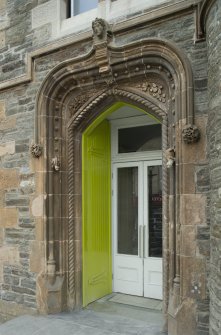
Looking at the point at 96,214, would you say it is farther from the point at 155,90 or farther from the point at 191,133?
the point at 191,133

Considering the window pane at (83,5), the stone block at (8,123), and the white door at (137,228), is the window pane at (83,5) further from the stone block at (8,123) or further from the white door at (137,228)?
the white door at (137,228)

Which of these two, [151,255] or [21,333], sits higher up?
[151,255]

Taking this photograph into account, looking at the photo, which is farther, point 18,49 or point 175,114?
point 18,49

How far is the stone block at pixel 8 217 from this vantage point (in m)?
5.15

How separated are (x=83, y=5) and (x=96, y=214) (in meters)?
3.16

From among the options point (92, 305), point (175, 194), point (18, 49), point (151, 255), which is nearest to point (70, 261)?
point (92, 305)

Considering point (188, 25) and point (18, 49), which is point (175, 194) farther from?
point (18, 49)

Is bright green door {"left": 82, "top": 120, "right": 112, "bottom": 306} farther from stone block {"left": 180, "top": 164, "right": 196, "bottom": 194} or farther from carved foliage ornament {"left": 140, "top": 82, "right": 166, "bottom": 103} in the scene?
stone block {"left": 180, "top": 164, "right": 196, "bottom": 194}

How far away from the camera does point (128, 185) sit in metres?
5.61

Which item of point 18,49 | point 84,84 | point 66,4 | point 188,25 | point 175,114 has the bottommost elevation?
point 175,114

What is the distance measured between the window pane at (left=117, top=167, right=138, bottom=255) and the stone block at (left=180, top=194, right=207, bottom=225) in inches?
72.0

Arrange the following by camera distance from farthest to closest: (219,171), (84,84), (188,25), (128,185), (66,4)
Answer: (128,185) → (66,4) → (84,84) → (188,25) → (219,171)

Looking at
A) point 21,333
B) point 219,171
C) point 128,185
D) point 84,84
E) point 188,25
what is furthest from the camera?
point 128,185

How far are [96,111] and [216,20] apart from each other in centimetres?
210
